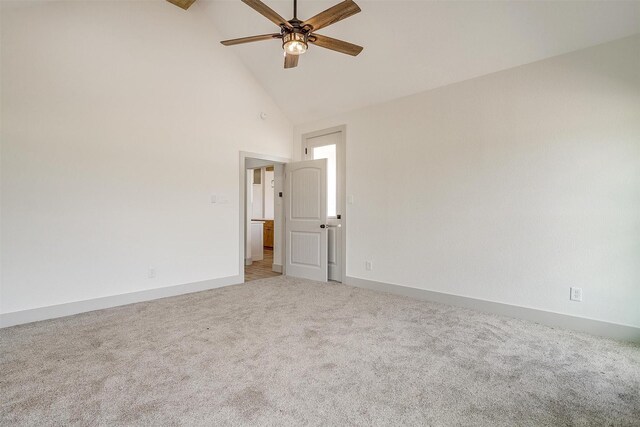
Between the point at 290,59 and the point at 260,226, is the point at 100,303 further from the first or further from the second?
the point at 260,226

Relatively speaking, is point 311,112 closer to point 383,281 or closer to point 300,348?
point 383,281

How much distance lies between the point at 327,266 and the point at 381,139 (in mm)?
2081

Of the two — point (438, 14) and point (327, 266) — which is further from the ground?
point (438, 14)

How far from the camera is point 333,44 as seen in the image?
2760mm

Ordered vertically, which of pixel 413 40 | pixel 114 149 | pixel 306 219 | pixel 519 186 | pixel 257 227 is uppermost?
pixel 413 40

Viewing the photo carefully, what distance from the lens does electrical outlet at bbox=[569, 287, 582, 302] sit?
2.81m

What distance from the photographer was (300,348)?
2.38 metres

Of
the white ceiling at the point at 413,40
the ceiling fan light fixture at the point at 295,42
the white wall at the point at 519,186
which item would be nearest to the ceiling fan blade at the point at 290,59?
the ceiling fan light fixture at the point at 295,42

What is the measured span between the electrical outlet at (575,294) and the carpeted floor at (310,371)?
0.33 meters

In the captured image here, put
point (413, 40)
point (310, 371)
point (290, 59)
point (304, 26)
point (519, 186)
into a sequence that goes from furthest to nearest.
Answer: point (413, 40)
point (519, 186)
point (290, 59)
point (304, 26)
point (310, 371)

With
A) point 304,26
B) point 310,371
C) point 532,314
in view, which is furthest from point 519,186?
point 310,371

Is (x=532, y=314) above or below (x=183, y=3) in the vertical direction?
below

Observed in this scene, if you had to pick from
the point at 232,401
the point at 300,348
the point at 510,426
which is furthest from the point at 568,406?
the point at 232,401

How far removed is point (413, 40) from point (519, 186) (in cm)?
194
